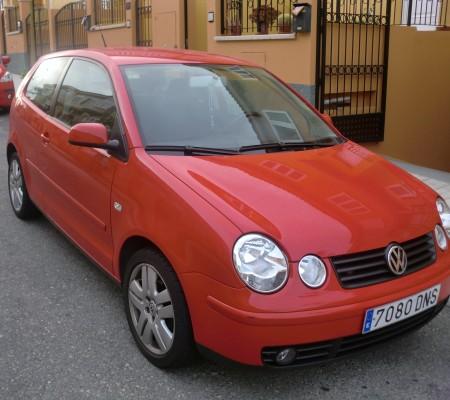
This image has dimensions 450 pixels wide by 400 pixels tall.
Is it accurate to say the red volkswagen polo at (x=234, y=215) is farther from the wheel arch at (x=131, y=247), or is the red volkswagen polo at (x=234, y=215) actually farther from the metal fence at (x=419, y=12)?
the metal fence at (x=419, y=12)

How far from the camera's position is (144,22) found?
513 inches

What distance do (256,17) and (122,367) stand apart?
7333mm

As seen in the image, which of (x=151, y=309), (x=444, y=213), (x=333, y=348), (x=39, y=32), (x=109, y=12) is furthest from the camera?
(x=39, y=32)

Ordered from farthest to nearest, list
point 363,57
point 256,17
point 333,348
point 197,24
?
point 197,24 < point 256,17 < point 363,57 < point 333,348

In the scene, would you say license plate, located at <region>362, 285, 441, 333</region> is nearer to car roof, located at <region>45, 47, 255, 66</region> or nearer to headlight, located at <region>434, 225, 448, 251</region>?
headlight, located at <region>434, 225, 448, 251</region>

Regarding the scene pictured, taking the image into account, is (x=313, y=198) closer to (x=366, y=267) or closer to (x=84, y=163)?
(x=366, y=267)

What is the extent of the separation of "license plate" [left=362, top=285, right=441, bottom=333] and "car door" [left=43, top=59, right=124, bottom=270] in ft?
5.07

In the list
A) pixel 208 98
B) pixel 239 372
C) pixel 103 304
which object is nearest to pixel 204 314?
pixel 239 372

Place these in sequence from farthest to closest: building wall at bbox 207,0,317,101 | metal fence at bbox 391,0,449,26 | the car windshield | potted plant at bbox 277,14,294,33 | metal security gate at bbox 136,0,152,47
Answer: metal security gate at bbox 136,0,152,47 < metal fence at bbox 391,0,449,26 < potted plant at bbox 277,14,294,33 < building wall at bbox 207,0,317,101 < the car windshield

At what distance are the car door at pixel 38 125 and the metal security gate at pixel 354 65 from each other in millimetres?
4192

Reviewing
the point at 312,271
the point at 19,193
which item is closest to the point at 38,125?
the point at 19,193

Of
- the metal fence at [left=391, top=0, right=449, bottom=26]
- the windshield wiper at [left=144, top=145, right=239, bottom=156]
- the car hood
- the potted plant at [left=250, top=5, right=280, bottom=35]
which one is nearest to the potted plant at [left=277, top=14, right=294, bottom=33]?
the potted plant at [left=250, top=5, right=280, bottom=35]

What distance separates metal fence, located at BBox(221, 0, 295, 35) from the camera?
8.80m

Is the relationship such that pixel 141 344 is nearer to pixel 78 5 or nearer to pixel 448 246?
pixel 448 246
